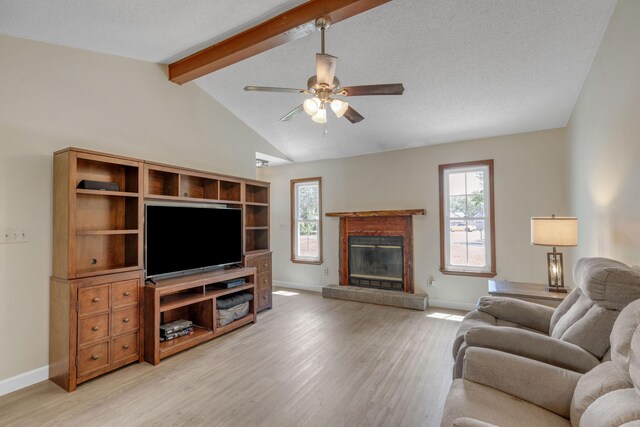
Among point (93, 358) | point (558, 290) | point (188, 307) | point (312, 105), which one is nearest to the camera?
point (312, 105)

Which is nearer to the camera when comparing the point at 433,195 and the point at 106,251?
the point at 106,251

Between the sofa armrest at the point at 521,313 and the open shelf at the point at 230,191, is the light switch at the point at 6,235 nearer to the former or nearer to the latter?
the open shelf at the point at 230,191

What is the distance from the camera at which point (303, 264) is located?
6.00m

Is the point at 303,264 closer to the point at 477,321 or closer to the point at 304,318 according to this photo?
the point at 304,318

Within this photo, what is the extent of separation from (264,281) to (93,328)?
2251 mm

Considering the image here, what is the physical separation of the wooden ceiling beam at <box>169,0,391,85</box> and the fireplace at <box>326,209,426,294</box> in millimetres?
3060

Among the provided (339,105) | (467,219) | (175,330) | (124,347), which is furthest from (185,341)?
(467,219)

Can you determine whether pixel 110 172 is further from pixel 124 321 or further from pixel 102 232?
pixel 124 321

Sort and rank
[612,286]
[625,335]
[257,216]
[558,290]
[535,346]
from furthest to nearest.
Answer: [257,216] < [558,290] < [535,346] < [612,286] < [625,335]

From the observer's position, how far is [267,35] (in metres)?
2.73

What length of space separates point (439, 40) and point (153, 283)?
139 inches

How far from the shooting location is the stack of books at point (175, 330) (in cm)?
310

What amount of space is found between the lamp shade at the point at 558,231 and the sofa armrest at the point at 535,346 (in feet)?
Result: 4.66

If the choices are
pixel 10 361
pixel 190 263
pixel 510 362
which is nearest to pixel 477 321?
pixel 510 362
